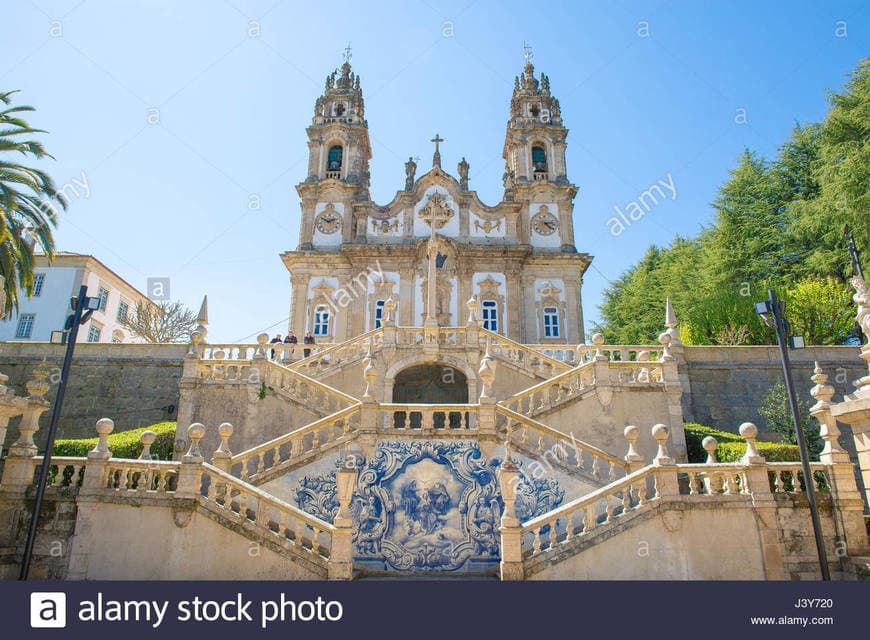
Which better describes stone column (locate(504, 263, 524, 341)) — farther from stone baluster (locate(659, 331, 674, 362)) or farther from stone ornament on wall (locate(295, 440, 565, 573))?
stone ornament on wall (locate(295, 440, 565, 573))

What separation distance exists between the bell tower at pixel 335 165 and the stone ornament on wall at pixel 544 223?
372 inches

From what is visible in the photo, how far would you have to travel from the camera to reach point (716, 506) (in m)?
9.66

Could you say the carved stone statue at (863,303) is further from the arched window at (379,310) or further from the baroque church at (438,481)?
the arched window at (379,310)

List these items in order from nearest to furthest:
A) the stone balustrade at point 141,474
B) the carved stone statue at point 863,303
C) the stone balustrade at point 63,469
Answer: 1. the carved stone statue at point 863,303
2. the stone balustrade at point 141,474
3. the stone balustrade at point 63,469

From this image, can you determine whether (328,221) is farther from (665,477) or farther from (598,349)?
(665,477)

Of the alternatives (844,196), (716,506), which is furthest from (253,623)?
(844,196)

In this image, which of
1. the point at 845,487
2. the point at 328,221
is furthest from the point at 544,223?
the point at 845,487

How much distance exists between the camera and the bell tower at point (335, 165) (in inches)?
1300

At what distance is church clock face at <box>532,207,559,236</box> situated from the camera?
107 ft

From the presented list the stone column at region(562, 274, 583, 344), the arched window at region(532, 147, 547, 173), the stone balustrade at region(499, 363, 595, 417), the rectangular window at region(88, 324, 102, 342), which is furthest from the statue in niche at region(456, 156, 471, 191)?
the rectangular window at region(88, 324, 102, 342)

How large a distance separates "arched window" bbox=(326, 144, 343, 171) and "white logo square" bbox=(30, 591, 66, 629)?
3026cm

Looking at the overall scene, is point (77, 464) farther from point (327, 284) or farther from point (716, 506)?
point (327, 284)

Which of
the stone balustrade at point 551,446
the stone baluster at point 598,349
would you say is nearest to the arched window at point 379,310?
the stone baluster at point 598,349

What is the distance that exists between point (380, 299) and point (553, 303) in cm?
887
